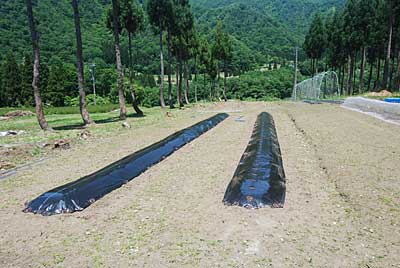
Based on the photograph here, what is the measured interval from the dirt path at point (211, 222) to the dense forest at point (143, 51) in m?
8.69

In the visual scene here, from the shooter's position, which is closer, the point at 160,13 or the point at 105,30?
the point at 160,13

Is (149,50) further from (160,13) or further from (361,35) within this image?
(361,35)

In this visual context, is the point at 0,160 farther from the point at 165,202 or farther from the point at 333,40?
the point at 333,40

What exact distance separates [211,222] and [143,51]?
80364 mm

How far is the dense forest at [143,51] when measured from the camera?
75.4 feet

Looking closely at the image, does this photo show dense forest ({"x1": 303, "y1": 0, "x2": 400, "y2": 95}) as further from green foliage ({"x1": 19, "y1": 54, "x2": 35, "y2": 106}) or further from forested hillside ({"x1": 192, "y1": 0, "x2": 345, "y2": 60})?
forested hillside ({"x1": 192, "y1": 0, "x2": 345, "y2": 60})

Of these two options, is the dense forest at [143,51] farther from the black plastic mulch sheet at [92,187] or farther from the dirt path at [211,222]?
the dirt path at [211,222]

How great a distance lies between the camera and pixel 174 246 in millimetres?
3174

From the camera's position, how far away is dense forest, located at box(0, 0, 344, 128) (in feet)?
75.4

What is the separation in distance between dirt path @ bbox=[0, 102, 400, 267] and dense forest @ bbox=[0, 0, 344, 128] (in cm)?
869

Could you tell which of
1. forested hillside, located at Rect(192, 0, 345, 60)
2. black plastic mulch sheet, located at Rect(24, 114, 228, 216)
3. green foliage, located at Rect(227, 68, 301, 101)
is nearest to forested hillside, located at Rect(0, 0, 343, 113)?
green foliage, located at Rect(227, 68, 301, 101)

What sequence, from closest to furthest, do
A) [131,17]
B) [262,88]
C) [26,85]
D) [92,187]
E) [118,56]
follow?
[92,187] < [118,56] < [131,17] < [26,85] < [262,88]

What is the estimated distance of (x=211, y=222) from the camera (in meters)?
3.70

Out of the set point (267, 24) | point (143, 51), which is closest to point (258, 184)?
point (143, 51)
